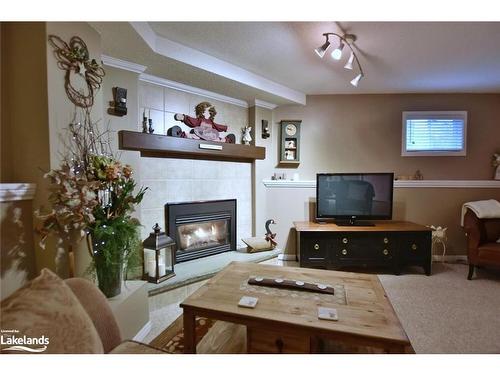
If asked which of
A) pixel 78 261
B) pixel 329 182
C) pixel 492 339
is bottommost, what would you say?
pixel 492 339

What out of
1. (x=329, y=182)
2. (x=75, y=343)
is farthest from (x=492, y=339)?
(x=75, y=343)

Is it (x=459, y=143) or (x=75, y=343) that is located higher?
(x=459, y=143)

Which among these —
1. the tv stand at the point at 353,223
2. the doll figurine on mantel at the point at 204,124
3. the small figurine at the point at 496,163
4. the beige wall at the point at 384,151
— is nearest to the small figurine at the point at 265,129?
the beige wall at the point at 384,151

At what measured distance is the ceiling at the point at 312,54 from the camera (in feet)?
6.06

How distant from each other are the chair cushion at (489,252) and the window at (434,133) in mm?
1289

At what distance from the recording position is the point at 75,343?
2.92ft

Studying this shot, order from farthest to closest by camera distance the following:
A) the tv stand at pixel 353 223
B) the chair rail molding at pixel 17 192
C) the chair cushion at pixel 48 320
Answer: the tv stand at pixel 353 223 < the chair rail molding at pixel 17 192 < the chair cushion at pixel 48 320

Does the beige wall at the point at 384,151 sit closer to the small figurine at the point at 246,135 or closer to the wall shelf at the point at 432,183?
the wall shelf at the point at 432,183

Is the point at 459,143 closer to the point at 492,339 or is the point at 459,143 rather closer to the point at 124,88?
the point at 492,339

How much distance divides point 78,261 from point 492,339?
2.76 meters

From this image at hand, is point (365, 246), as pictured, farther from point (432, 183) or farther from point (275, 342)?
point (275, 342)

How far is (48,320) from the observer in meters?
0.87

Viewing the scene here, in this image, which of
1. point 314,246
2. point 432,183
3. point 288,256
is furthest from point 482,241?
point 288,256
